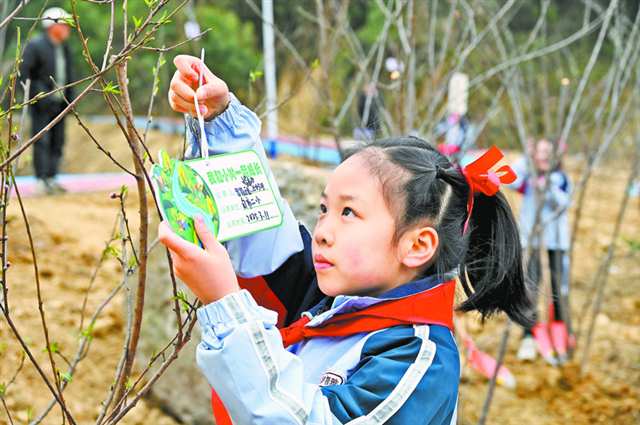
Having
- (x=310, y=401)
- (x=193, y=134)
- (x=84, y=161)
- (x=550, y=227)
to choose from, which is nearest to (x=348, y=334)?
(x=310, y=401)

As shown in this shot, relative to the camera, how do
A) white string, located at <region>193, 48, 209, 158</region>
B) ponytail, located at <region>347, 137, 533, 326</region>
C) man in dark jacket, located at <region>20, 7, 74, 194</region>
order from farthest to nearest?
1. man in dark jacket, located at <region>20, 7, 74, 194</region>
2. ponytail, located at <region>347, 137, 533, 326</region>
3. white string, located at <region>193, 48, 209, 158</region>

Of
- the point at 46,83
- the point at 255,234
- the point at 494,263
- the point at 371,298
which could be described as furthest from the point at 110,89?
the point at 46,83

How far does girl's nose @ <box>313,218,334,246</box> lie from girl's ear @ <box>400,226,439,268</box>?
0.13 metres

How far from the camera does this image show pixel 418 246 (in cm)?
148

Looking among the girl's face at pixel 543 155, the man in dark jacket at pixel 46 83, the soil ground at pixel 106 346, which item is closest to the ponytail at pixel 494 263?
the soil ground at pixel 106 346

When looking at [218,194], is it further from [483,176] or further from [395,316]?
[483,176]

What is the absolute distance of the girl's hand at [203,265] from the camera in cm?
114

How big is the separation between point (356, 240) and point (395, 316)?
13 cm

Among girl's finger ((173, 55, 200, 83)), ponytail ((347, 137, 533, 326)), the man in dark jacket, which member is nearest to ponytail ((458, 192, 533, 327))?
ponytail ((347, 137, 533, 326))

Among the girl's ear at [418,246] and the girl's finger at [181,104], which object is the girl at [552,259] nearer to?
the girl's ear at [418,246]

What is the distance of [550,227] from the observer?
529 centimetres

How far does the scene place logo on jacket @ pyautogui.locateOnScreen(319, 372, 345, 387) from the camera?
1.34m

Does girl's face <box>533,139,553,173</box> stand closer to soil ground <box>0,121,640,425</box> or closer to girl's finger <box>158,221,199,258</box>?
soil ground <box>0,121,640,425</box>

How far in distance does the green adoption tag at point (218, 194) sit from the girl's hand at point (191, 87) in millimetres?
157
